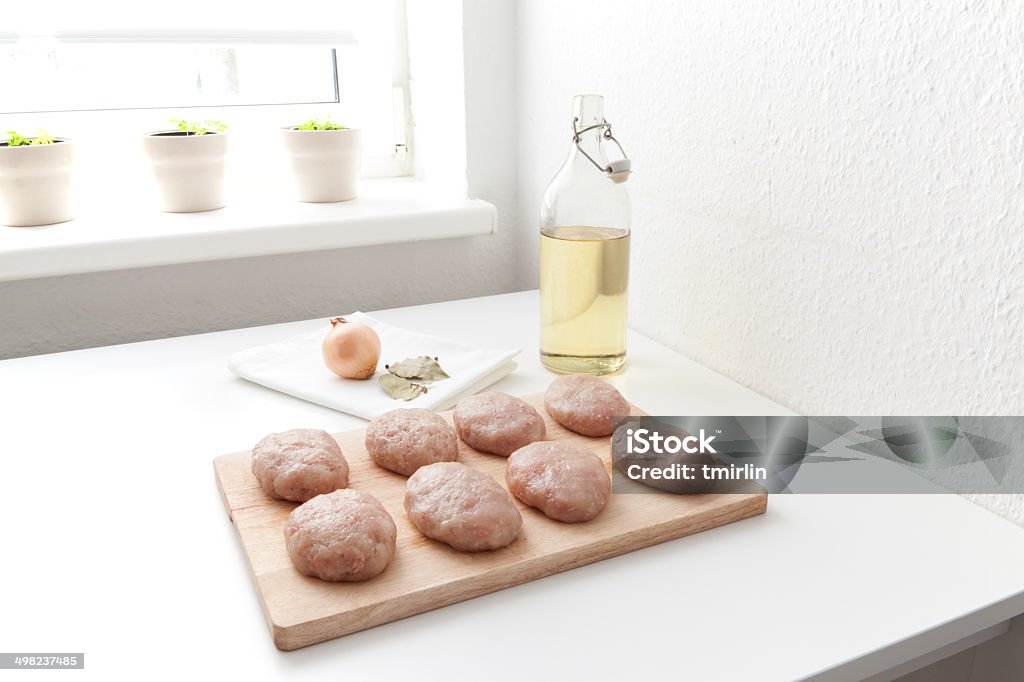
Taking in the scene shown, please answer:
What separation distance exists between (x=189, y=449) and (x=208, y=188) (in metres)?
0.61

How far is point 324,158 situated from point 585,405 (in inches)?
29.5

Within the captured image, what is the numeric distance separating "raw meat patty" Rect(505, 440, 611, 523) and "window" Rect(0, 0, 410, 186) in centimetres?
89

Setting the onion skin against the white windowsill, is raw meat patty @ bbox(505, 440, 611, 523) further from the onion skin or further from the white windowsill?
the white windowsill

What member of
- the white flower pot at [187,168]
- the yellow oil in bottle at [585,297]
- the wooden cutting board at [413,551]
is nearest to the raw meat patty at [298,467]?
the wooden cutting board at [413,551]

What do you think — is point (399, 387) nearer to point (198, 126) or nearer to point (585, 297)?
point (585, 297)

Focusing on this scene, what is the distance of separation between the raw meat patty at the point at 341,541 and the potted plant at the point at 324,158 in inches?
33.8

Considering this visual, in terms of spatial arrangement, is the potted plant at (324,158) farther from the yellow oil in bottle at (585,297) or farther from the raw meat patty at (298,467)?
the raw meat patty at (298,467)

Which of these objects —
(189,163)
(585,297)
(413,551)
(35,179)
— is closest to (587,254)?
(585,297)

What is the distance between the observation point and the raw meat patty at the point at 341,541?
588 mm

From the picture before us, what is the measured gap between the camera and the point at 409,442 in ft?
2.45

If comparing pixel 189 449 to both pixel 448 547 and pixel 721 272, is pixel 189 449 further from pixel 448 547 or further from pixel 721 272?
pixel 721 272

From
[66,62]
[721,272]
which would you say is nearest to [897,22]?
[721,272]

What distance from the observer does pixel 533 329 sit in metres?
1.17

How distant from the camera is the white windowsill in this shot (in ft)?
3.73
